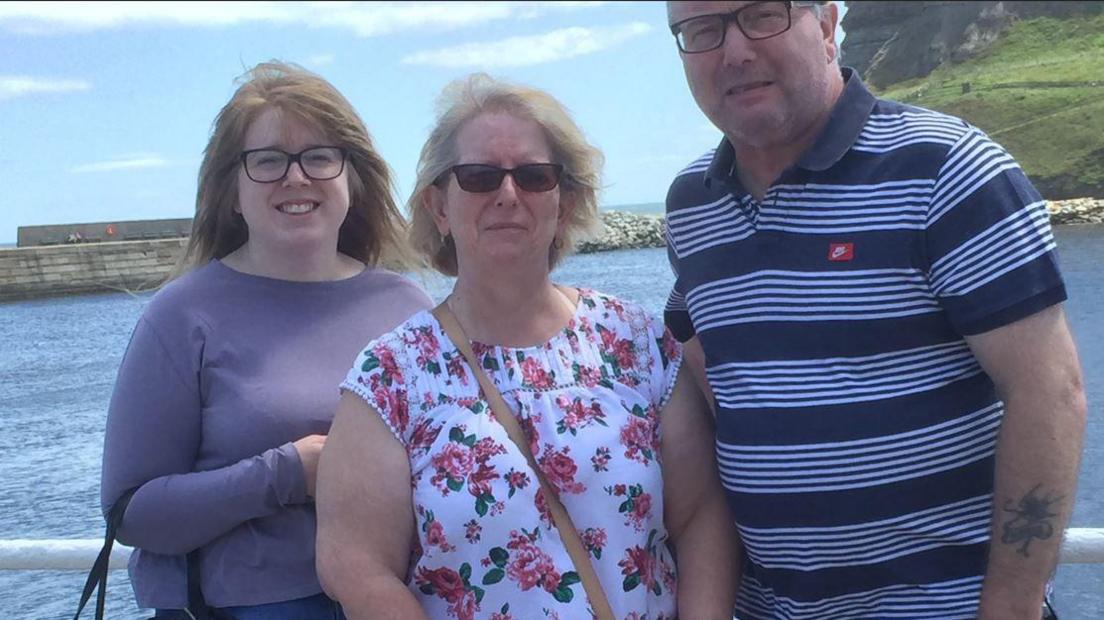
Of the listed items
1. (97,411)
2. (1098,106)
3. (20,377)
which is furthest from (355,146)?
(1098,106)

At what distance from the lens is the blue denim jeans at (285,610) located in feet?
8.45

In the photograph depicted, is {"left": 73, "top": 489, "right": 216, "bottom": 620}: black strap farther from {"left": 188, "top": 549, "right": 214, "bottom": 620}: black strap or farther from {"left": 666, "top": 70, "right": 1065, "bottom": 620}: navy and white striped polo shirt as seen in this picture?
{"left": 666, "top": 70, "right": 1065, "bottom": 620}: navy and white striped polo shirt

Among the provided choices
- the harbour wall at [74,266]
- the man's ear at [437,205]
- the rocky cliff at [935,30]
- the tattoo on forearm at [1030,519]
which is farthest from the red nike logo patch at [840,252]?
the harbour wall at [74,266]

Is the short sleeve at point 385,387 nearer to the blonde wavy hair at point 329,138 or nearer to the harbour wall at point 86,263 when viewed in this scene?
the blonde wavy hair at point 329,138

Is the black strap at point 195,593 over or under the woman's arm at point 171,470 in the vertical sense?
under

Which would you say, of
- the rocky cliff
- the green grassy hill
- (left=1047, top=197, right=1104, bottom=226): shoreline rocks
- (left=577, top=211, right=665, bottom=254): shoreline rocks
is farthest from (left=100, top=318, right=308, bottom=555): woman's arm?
(left=577, top=211, right=665, bottom=254): shoreline rocks

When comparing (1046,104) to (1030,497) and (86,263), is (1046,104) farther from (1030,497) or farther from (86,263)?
(1030,497)

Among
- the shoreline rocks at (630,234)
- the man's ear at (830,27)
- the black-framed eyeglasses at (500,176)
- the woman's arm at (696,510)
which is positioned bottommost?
the shoreline rocks at (630,234)

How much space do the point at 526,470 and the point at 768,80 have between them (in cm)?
91

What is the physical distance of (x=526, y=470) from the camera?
7.29 ft

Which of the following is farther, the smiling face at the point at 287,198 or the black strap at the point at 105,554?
the smiling face at the point at 287,198

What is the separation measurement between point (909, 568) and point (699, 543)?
0.44 m

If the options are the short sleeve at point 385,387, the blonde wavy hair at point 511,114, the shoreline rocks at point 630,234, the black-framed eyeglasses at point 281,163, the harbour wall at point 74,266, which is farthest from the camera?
the shoreline rocks at point 630,234

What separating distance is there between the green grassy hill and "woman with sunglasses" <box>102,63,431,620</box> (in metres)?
40.2
